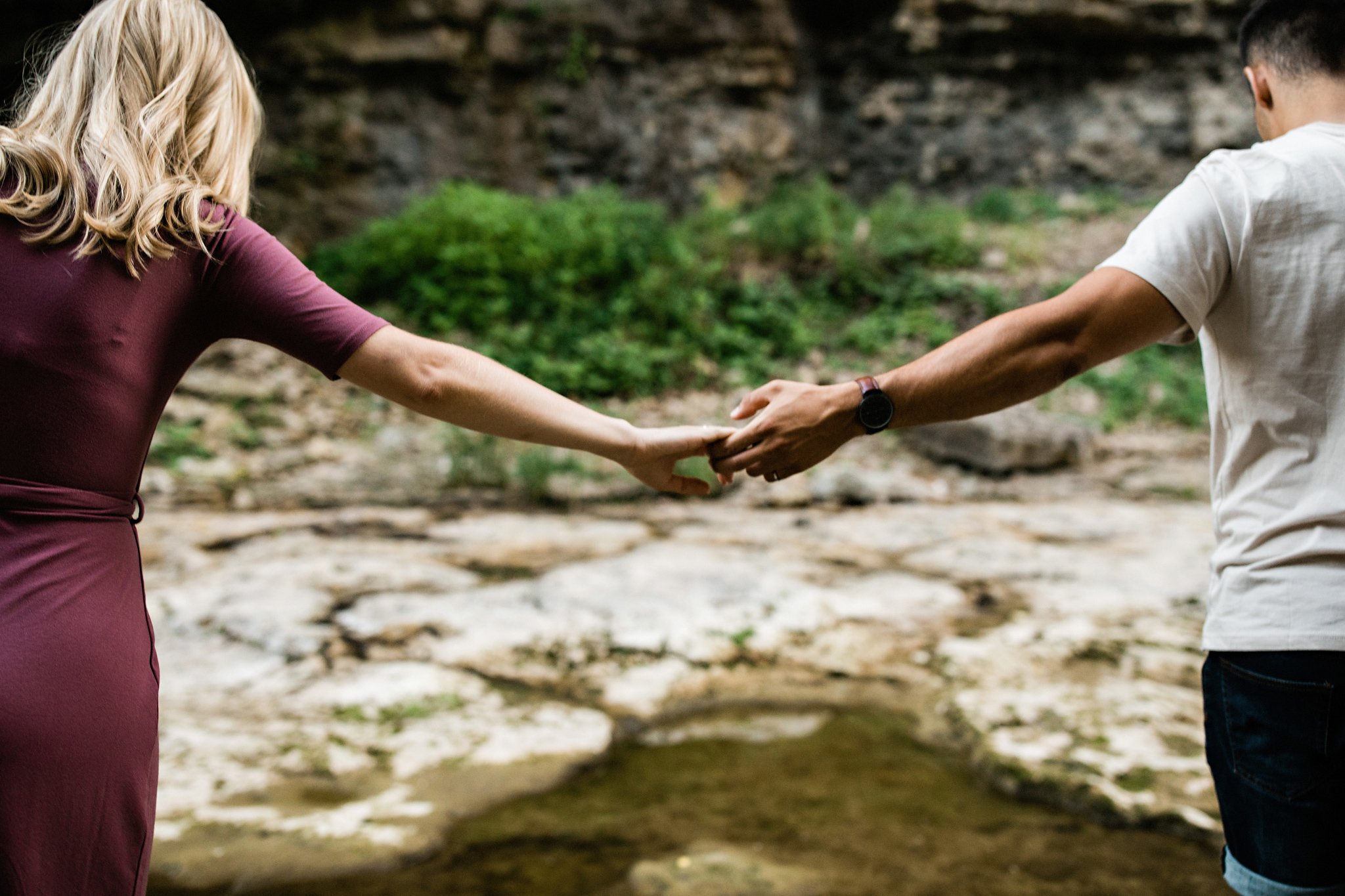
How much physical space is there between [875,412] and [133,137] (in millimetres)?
1446

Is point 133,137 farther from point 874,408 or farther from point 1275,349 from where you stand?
point 1275,349

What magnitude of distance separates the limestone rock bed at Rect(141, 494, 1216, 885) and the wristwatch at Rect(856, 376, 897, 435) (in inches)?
46.0

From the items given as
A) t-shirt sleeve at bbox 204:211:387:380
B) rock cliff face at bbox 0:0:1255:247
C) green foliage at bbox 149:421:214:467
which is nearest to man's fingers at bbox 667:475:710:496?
t-shirt sleeve at bbox 204:211:387:380

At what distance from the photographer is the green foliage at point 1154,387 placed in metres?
7.24

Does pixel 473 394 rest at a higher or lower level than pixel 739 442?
higher

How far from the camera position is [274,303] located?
4.54 feet

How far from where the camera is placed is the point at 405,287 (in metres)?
8.23

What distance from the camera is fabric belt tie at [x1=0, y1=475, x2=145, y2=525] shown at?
123 cm

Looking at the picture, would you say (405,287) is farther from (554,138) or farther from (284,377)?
(554,138)

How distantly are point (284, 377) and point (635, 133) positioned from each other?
491 cm

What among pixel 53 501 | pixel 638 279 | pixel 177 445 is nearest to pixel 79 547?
pixel 53 501

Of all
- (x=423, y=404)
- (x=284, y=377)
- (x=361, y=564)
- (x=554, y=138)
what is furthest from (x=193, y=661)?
(x=554, y=138)

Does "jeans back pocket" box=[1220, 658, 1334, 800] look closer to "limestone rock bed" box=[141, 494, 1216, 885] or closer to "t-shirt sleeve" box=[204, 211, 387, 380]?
"limestone rock bed" box=[141, 494, 1216, 885]

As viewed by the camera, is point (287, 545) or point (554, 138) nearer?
point (287, 545)
